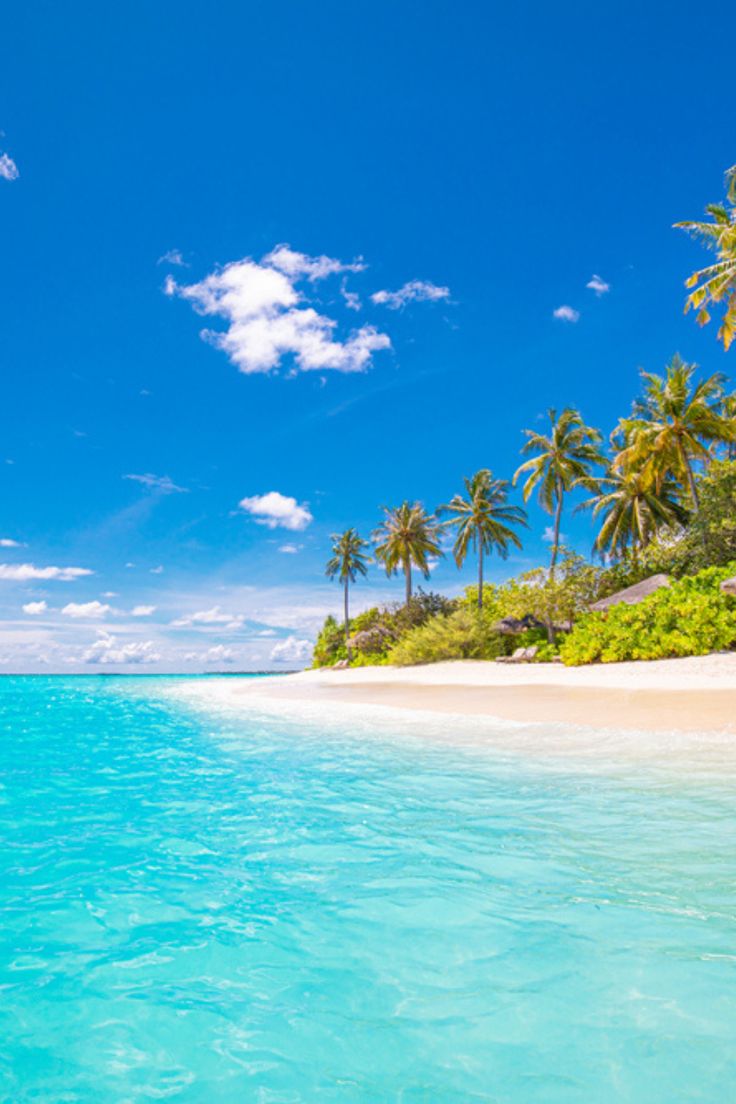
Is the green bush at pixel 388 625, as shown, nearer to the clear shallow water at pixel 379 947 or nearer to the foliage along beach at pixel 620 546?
the foliage along beach at pixel 620 546

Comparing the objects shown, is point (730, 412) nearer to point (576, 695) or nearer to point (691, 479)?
point (691, 479)

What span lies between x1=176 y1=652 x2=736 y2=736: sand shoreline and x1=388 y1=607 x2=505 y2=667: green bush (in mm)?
5345

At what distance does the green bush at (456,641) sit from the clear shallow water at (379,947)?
93.9 ft

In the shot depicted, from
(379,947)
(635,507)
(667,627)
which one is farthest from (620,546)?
(379,947)

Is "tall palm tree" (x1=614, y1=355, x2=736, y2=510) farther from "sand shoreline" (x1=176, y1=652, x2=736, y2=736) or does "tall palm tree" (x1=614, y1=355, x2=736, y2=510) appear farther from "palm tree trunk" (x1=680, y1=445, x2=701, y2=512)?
"sand shoreline" (x1=176, y1=652, x2=736, y2=736)

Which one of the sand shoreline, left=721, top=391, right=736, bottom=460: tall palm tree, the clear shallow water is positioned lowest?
the clear shallow water

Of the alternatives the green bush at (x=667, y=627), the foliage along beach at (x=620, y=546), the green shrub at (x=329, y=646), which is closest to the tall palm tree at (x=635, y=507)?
the foliage along beach at (x=620, y=546)

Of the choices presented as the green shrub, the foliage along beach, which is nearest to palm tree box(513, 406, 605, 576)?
the foliage along beach

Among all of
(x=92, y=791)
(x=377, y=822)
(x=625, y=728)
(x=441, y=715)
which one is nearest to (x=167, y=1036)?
(x=377, y=822)

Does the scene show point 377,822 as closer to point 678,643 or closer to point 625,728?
point 625,728

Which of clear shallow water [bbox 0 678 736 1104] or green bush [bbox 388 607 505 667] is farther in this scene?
green bush [bbox 388 607 505 667]

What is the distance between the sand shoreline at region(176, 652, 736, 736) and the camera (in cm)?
1307

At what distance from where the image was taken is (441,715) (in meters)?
16.5

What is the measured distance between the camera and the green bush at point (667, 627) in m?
21.2
